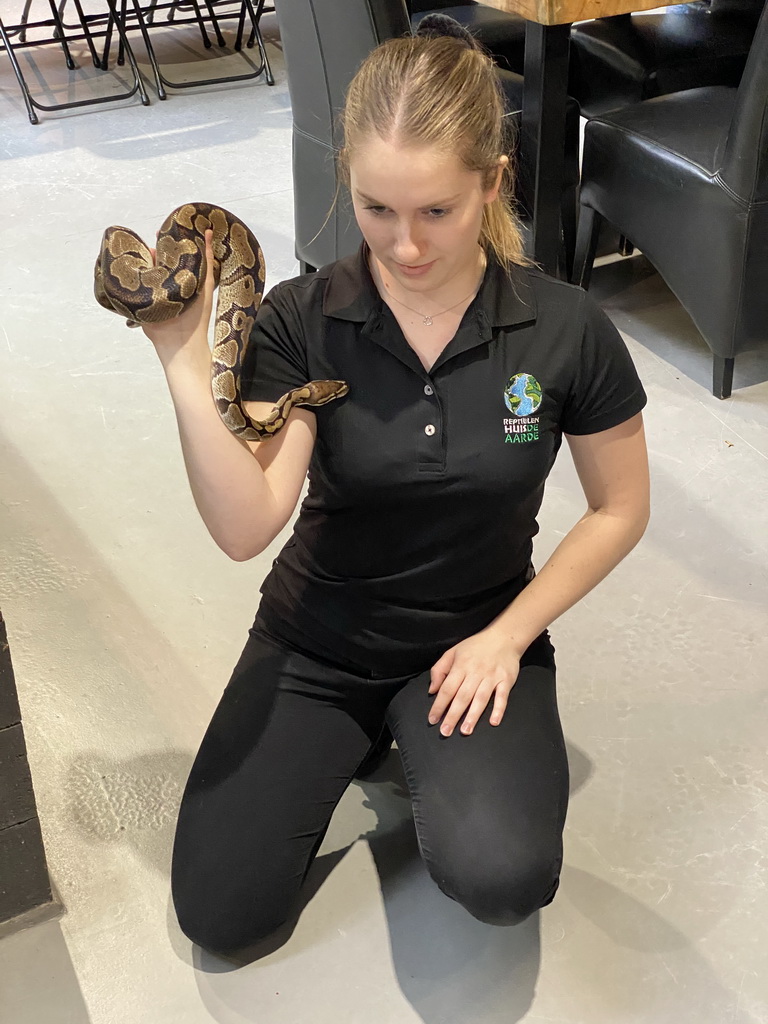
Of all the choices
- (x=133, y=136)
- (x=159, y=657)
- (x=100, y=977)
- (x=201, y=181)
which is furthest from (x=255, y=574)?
(x=133, y=136)

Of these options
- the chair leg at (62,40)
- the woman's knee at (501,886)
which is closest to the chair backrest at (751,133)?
the woman's knee at (501,886)

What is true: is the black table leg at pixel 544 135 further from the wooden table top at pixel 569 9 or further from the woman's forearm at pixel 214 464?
the woman's forearm at pixel 214 464

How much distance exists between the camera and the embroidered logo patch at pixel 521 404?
1401mm

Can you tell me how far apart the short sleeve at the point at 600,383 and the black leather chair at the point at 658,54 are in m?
2.41

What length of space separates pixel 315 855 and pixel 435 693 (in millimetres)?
334

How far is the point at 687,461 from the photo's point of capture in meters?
2.55

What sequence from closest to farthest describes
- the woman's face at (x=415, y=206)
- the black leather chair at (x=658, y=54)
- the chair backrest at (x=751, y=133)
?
1. the woman's face at (x=415, y=206)
2. the chair backrest at (x=751, y=133)
3. the black leather chair at (x=658, y=54)

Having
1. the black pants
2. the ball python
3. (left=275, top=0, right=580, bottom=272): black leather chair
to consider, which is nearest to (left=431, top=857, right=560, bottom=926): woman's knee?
the black pants

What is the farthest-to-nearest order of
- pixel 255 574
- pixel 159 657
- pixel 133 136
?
pixel 133 136 < pixel 255 574 < pixel 159 657

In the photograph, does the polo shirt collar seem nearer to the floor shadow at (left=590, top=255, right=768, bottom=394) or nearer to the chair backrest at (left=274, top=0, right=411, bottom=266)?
the chair backrest at (left=274, top=0, right=411, bottom=266)

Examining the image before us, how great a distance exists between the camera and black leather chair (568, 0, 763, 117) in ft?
11.5

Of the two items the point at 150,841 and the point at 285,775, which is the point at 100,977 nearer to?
the point at 150,841

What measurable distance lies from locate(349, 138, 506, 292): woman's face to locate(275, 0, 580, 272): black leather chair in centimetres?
126

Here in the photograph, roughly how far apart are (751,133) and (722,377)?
0.62m
